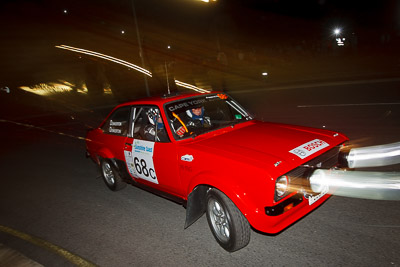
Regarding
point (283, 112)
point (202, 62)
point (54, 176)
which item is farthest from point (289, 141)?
point (202, 62)

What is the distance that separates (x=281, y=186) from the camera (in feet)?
9.73

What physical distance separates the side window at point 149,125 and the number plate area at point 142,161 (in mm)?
115

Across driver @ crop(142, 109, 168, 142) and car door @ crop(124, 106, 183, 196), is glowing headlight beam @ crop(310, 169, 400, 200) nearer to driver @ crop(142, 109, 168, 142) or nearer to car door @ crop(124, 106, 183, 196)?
car door @ crop(124, 106, 183, 196)

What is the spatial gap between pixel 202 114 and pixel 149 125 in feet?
2.75

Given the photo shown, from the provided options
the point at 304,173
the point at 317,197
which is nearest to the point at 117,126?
the point at 304,173

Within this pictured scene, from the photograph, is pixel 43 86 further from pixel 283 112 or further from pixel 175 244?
pixel 175 244

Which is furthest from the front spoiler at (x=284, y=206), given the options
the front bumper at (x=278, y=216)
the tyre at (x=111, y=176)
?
the tyre at (x=111, y=176)

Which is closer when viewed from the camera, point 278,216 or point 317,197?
point 278,216

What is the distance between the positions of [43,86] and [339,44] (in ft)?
94.5

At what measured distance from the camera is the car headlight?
293cm

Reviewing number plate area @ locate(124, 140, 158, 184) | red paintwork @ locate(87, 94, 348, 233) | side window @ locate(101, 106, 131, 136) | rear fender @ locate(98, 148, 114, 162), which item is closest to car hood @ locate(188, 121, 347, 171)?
red paintwork @ locate(87, 94, 348, 233)

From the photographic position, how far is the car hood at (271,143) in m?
3.14

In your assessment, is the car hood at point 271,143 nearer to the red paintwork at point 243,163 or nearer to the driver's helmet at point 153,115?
the red paintwork at point 243,163

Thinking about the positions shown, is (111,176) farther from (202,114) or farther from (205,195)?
(205,195)
